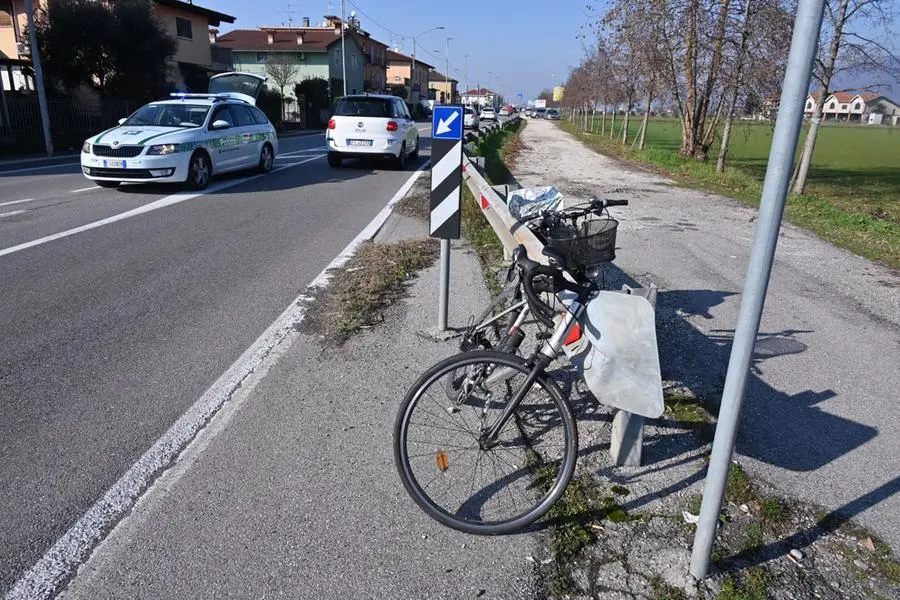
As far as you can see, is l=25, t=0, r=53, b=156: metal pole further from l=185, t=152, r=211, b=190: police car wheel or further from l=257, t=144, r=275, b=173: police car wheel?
l=185, t=152, r=211, b=190: police car wheel

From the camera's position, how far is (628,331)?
115 inches

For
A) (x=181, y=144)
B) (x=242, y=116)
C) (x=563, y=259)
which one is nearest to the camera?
(x=563, y=259)

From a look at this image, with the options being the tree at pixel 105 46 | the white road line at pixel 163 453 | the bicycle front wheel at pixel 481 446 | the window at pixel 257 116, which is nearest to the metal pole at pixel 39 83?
the tree at pixel 105 46

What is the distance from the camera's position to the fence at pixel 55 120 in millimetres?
21016

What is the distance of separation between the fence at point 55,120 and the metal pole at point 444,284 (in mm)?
20054

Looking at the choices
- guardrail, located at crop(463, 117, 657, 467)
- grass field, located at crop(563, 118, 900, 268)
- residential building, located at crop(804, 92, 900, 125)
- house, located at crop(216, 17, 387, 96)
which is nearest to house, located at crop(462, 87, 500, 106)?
house, located at crop(216, 17, 387, 96)

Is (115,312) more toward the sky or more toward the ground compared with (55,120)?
more toward the ground

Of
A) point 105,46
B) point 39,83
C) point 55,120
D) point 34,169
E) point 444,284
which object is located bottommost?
point 34,169

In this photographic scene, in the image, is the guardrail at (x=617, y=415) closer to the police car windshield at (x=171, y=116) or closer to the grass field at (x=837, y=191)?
the grass field at (x=837, y=191)

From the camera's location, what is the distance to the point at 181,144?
12.2 m

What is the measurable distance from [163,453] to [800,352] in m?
4.54

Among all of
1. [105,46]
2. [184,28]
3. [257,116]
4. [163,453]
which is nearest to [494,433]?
[163,453]

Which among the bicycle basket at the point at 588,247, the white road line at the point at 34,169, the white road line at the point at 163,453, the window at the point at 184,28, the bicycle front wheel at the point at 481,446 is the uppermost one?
the window at the point at 184,28

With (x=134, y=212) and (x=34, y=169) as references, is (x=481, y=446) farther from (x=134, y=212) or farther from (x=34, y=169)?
(x=34, y=169)
